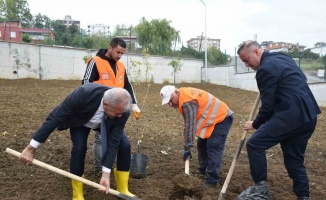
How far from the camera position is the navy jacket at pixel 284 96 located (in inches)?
141

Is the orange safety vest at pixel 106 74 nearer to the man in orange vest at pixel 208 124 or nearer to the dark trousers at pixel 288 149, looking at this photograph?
the man in orange vest at pixel 208 124

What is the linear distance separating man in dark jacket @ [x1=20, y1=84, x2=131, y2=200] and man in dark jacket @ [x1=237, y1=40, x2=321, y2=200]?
1315 mm

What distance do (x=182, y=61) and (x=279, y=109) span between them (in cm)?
1977

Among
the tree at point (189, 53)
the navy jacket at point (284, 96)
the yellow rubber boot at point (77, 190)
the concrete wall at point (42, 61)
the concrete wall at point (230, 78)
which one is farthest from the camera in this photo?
the tree at point (189, 53)

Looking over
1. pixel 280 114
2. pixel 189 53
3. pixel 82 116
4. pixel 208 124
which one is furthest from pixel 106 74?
pixel 189 53

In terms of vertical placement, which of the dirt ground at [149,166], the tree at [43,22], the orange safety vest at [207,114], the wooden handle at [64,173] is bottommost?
the dirt ground at [149,166]

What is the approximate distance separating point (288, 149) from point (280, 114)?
1.48 ft

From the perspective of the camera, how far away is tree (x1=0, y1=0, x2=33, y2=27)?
39844 millimetres

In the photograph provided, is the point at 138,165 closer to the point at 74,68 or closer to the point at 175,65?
the point at 74,68

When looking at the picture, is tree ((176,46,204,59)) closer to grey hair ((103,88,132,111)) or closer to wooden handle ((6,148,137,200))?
wooden handle ((6,148,137,200))

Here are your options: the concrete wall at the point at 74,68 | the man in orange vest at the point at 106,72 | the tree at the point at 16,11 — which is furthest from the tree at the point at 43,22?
the man in orange vest at the point at 106,72

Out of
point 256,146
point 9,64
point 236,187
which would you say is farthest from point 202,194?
point 9,64

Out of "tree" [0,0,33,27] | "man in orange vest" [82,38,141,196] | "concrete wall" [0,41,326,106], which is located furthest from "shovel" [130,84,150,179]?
"tree" [0,0,33,27]

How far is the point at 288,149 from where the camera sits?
12.6 feet
